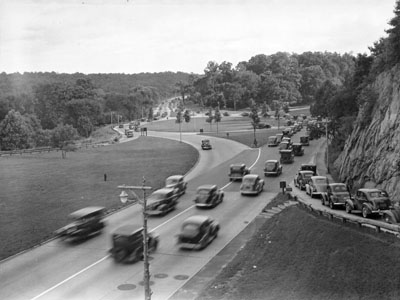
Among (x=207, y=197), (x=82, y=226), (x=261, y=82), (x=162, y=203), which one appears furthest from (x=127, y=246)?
(x=261, y=82)

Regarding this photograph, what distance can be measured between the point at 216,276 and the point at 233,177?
24.1m

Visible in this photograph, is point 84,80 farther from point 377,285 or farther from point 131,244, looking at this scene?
point 377,285

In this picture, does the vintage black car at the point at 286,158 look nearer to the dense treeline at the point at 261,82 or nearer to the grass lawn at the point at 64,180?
the grass lawn at the point at 64,180

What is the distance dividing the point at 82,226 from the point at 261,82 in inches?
3740

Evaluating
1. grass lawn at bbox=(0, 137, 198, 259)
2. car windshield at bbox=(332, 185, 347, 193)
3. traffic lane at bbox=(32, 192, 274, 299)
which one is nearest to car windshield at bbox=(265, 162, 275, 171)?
grass lawn at bbox=(0, 137, 198, 259)

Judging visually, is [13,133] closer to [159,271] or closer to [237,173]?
[237,173]

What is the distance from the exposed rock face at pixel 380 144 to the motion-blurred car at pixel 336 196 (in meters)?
2.62

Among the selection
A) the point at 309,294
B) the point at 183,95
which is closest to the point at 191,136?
the point at 183,95

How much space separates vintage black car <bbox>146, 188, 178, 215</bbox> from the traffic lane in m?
1.67

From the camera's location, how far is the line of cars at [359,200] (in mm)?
24650

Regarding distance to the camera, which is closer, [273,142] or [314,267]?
[314,267]

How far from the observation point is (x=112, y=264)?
926 inches

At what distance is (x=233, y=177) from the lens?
1785 inches

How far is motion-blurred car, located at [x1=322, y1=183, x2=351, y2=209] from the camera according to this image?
29.5 m
